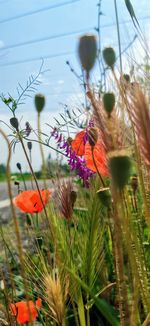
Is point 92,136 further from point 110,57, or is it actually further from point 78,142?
point 78,142

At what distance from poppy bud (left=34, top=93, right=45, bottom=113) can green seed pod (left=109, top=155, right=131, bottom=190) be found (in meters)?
0.21

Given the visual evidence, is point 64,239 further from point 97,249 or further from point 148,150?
point 148,150

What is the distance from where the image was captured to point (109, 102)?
1.06 ft

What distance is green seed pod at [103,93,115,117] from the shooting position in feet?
1.05

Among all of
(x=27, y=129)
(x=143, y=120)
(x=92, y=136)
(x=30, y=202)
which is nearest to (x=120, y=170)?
(x=143, y=120)

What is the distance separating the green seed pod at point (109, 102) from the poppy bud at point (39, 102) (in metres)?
0.15

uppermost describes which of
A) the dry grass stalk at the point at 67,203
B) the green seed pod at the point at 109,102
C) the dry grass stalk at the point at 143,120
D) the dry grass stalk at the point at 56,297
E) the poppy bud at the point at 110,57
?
the poppy bud at the point at 110,57

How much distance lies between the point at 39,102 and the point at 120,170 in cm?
22

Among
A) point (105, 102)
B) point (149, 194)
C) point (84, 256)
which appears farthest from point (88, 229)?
point (105, 102)

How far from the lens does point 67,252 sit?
1.61 feet

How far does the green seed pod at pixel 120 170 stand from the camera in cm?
27

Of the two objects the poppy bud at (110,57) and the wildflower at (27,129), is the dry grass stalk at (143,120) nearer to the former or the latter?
the poppy bud at (110,57)

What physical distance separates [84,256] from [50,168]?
22 centimetres

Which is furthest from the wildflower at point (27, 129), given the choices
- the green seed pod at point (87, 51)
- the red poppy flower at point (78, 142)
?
the green seed pod at point (87, 51)
